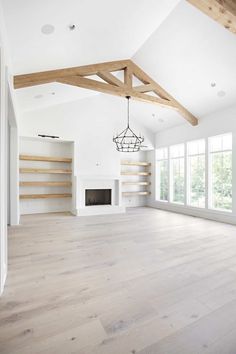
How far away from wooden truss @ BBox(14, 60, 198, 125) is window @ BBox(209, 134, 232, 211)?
3.66 feet

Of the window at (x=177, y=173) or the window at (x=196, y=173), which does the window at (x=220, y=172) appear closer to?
the window at (x=196, y=173)

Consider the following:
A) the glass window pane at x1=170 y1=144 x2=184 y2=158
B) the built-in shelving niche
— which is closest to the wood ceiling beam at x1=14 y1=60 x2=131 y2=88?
the built-in shelving niche

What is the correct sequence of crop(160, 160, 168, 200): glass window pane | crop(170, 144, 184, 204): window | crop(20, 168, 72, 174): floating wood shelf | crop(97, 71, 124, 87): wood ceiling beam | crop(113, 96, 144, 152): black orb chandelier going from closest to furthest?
crop(97, 71, 124, 87): wood ceiling beam
crop(113, 96, 144, 152): black orb chandelier
crop(20, 168, 72, 174): floating wood shelf
crop(170, 144, 184, 204): window
crop(160, 160, 168, 200): glass window pane

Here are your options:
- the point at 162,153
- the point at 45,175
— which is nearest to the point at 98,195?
the point at 45,175

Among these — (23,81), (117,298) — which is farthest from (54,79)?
(117,298)

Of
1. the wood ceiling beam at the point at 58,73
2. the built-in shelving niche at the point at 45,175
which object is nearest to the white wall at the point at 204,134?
the wood ceiling beam at the point at 58,73

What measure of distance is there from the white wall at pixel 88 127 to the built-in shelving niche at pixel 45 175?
40 cm

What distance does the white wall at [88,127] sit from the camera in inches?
256

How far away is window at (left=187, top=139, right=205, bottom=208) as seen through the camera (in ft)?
21.4

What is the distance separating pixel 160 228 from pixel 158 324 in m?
→ 3.27

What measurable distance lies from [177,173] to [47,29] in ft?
20.4

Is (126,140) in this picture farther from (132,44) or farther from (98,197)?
(132,44)

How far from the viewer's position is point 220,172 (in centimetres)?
596

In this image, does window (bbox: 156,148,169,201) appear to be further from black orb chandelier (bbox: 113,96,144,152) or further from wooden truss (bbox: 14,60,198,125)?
wooden truss (bbox: 14,60,198,125)
